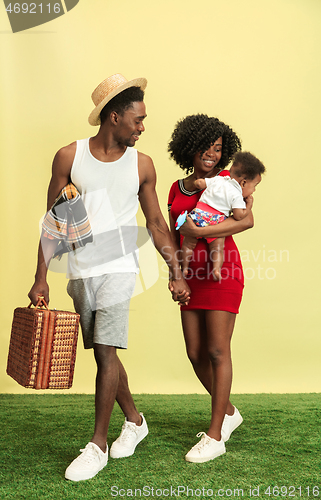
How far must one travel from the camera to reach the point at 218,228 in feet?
8.18

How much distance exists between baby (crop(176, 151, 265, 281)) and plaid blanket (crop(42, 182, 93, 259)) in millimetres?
525

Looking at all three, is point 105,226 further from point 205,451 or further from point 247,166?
point 205,451

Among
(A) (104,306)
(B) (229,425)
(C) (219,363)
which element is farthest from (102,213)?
(B) (229,425)

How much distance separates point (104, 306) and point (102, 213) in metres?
0.43

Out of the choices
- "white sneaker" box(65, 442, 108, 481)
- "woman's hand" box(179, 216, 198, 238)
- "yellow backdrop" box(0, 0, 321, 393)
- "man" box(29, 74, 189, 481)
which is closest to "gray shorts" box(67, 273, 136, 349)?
"man" box(29, 74, 189, 481)

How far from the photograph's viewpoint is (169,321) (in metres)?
4.28

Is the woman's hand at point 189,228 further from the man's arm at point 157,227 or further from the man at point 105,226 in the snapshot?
the man at point 105,226

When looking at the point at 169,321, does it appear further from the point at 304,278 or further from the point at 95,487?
the point at 95,487

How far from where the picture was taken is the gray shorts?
7.51ft

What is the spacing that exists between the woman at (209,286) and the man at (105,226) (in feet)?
1.16

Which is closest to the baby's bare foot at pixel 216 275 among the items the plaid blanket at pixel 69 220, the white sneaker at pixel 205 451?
the plaid blanket at pixel 69 220

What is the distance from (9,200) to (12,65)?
1.13 metres

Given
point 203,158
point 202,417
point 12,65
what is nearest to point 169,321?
point 202,417

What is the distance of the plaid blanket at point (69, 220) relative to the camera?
229 cm
